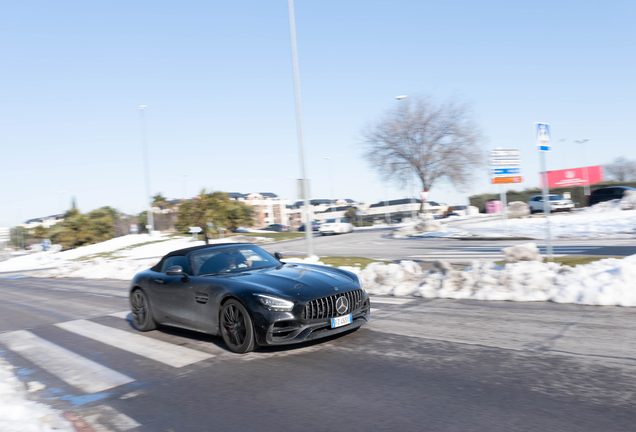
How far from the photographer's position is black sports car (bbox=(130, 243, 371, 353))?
5.64 metres

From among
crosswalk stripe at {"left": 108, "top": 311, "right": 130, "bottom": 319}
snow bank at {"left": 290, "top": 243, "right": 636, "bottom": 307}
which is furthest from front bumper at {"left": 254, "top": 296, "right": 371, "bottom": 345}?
crosswalk stripe at {"left": 108, "top": 311, "right": 130, "bottom": 319}

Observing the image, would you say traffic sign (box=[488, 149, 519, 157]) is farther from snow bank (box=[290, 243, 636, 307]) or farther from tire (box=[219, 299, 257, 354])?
tire (box=[219, 299, 257, 354])

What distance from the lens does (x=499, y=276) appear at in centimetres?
891

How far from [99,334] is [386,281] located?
5.52m

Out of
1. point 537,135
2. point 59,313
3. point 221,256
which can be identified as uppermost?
point 537,135

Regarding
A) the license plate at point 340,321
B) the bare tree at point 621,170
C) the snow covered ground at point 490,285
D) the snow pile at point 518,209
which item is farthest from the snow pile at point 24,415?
the bare tree at point 621,170

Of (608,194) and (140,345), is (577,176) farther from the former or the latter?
(140,345)

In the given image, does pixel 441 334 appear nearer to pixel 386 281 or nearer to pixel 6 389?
pixel 386 281

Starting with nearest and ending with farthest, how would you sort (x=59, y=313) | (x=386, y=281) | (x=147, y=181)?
(x=386, y=281), (x=59, y=313), (x=147, y=181)

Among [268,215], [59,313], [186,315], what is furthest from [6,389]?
[268,215]

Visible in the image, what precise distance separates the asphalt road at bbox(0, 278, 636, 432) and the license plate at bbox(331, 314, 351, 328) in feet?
1.00

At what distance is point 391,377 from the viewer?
15.3 ft

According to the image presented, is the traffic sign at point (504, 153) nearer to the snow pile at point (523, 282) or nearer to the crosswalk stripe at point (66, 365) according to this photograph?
the snow pile at point (523, 282)

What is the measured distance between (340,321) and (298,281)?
72 cm
